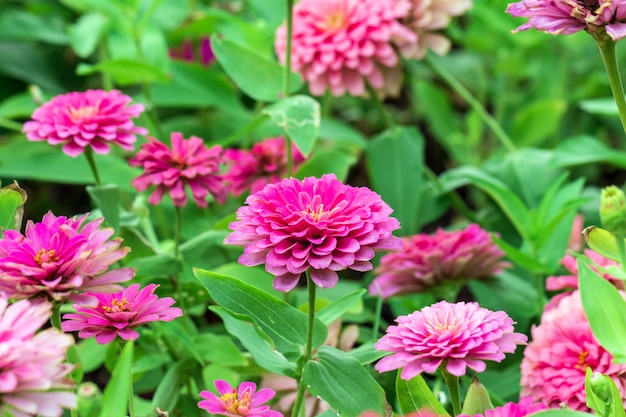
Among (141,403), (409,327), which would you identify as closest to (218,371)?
(141,403)

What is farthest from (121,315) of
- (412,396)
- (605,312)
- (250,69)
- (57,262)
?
(250,69)

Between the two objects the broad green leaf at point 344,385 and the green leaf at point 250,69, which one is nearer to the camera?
the broad green leaf at point 344,385

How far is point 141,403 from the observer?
843 millimetres

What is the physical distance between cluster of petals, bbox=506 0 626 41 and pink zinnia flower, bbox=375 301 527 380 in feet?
0.61

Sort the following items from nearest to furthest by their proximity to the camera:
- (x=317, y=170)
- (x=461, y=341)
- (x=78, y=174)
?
(x=461, y=341) → (x=317, y=170) → (x=78, y=174)

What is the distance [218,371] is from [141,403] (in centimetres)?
8

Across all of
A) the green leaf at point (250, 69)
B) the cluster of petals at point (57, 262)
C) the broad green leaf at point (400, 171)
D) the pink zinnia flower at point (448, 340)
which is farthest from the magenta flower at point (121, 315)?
the broad green leaf at point (400, 171)

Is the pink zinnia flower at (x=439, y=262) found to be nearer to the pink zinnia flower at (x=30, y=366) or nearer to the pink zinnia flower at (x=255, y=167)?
the pink zinnia flower at (x=255, y=167)

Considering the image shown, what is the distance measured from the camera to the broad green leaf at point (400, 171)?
3.34 feet

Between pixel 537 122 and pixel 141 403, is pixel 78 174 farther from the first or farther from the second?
pixel 537 122

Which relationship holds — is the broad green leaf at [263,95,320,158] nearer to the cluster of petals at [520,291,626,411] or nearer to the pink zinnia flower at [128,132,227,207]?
the pink zinnia flower at [128,132,227,207]

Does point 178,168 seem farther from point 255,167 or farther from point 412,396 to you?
point 412,396

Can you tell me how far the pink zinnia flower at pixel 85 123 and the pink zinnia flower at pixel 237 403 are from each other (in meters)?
0.24

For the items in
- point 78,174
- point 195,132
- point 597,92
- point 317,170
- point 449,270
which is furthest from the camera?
point 597,92
